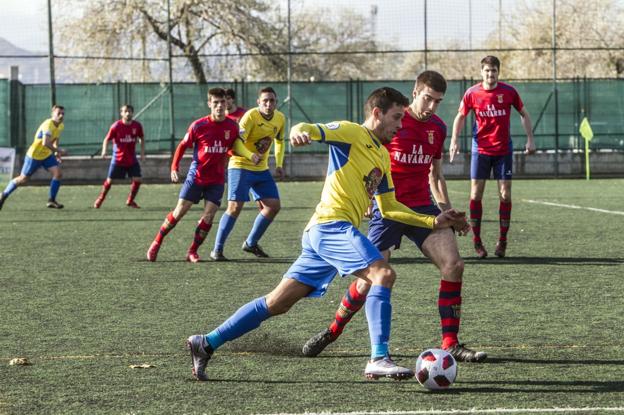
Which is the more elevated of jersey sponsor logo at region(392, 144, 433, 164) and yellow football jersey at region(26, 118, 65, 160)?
yellow football jersey at region(26, 118, 65, 160)

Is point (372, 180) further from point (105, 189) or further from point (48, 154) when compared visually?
point (48, 154)

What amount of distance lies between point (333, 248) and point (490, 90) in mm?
6583

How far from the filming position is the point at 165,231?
12.1 metres

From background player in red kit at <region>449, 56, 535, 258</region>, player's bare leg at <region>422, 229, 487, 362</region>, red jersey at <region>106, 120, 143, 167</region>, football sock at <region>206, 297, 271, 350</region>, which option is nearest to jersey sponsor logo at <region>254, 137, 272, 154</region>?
background player in red kit at <region>449, 56, 535, 258</region>

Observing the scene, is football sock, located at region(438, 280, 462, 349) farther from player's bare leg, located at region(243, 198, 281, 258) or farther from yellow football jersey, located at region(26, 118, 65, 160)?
yellow football jersey, located at region(26, 118, 65, 160)

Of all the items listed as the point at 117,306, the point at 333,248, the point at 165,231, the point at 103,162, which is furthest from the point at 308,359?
the point at 103,162

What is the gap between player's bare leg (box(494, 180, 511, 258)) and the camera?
11930mm

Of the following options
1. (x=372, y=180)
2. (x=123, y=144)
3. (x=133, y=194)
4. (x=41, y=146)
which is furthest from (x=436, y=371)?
(x=123, y=144)

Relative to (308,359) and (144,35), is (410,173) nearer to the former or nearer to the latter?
(308,359)

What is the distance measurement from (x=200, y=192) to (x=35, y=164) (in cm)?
907

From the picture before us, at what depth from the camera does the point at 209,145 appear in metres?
12.2

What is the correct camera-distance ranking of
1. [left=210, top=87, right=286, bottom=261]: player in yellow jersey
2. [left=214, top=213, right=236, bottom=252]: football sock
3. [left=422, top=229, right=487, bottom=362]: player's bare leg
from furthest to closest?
[left=210, top=87, right=286, bottom=261]: player in yellow jersey < [left=214, top=213, right=236, bottom=252]: football sock < [left=422, top=229, right=487, bottom=362]: player's bare leg

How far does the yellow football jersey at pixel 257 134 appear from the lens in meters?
12.3

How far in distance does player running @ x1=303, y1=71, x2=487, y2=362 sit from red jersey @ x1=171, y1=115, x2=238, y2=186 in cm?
440
